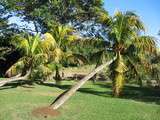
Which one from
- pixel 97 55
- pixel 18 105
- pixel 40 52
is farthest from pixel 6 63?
pixel 18 105

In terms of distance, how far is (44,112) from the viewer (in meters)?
20.6

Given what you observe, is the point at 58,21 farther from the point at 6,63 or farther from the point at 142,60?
the point at 142,60

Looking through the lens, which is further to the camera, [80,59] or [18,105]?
[80,59]

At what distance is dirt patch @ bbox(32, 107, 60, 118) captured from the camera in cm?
2014

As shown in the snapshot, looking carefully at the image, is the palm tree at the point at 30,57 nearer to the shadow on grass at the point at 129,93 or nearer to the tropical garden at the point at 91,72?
the tropical garden at the point at 91,72

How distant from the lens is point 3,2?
47531mm

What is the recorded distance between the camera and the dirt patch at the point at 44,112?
2014 cm

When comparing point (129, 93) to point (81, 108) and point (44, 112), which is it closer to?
point (81, 108)

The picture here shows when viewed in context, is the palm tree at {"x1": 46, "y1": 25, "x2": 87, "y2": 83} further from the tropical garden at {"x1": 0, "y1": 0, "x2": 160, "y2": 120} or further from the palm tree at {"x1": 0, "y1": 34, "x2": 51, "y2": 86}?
the palm tree at {"x1": 0, "y1": 34, "x2": 51, "y2": 86}

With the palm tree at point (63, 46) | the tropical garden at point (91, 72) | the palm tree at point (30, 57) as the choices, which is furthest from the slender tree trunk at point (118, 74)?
the palm tree at point (63, 46)

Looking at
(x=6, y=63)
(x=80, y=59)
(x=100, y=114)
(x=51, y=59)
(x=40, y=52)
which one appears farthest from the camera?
(x=6, y=63)

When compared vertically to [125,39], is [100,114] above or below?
below

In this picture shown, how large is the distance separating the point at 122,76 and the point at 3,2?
79.1ft

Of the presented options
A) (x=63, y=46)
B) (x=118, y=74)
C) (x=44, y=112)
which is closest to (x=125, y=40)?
(x=118, y=74)
